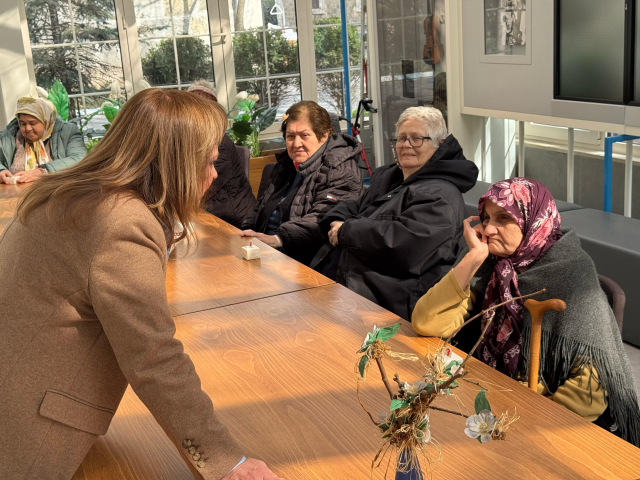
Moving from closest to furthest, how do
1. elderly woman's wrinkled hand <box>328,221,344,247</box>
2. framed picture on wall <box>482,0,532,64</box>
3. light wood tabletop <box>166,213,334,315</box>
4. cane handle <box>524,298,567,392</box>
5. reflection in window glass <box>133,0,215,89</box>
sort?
cane handle <box>524,298,567,392</box>, light wood tabletop <box>166,213,334,315</box>, elderly woman's wrinkled hand <box>328,221,344,247</box>, framed picture on wall <box>482,0,532,64</box>, reflection in window glass <box>133,0,215,89</box>

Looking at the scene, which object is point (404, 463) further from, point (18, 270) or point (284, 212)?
point (284, 212)

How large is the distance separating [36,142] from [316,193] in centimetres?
267

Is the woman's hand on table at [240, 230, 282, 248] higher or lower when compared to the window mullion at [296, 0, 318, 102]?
lower

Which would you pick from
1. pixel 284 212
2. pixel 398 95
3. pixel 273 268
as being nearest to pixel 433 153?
pixel 273 268

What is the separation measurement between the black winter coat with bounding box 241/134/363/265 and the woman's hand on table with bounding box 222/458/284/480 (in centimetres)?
233

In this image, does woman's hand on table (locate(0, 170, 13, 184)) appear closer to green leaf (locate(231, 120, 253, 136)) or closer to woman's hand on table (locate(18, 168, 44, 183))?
A: woman's hand on table (locate(18, 168, 44, 183))

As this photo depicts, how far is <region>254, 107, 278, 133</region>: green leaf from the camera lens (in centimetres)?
653

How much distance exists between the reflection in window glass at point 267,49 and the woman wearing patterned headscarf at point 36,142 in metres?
2.08

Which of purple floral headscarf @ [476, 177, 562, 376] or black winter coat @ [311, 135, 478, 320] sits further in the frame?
black winter coat @ [311, 135, 478, 320]

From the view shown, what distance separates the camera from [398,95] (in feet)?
20.4

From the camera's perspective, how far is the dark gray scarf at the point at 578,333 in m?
1.72

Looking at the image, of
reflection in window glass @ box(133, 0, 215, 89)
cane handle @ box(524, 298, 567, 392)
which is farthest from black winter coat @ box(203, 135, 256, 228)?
cane handle @ box(524, 298, 567, 392)

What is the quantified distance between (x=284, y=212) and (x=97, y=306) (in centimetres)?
275

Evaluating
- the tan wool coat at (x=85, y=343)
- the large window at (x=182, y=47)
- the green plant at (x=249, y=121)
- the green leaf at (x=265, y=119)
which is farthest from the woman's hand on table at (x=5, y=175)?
the tan wool coat at (x=85, y=343)
